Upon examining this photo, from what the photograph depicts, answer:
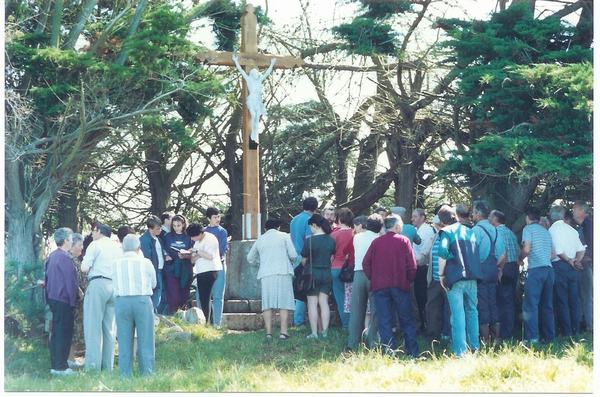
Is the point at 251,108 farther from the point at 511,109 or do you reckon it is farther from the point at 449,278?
the point at 449,278

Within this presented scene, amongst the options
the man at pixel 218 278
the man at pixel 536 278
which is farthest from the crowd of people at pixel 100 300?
the man at pixel 536 278

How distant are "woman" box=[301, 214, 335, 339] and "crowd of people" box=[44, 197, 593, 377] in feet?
0.04

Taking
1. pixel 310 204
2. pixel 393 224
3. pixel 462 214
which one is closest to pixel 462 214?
pixel 462 214

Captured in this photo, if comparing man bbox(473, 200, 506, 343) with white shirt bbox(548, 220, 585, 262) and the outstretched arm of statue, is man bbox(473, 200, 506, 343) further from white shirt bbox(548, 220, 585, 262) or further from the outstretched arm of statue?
the outstretched arm of statue

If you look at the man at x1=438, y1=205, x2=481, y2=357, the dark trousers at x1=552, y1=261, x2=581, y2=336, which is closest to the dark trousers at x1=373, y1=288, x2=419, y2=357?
the man at x1=438, y1=205, x2=481, y2=357

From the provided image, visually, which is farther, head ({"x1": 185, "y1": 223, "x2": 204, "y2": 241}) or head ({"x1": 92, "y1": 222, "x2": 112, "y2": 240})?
head ({"x1": 185, "y1": 223, "x2": 204, "y2": 241})

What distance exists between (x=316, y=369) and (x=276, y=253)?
216cm

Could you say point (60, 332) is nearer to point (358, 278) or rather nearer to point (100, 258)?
point (100, 258)

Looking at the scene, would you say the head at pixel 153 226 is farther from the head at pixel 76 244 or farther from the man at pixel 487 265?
the man at pixel 487 265

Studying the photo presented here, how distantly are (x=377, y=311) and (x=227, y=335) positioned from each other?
84.2 inches

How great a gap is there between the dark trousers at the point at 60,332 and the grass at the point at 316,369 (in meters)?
0.18

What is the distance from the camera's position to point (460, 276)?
10.5m

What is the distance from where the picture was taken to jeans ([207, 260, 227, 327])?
41.8 ft

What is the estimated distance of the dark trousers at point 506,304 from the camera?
1162 centimetres
